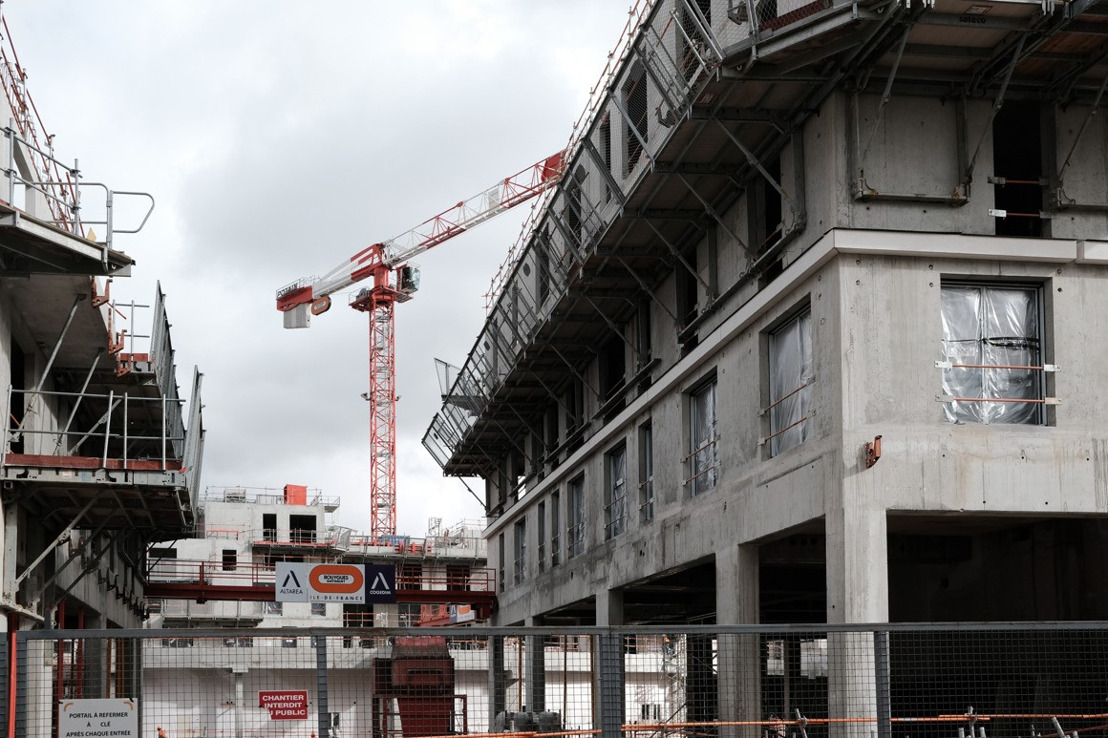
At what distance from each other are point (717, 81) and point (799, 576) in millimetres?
16044

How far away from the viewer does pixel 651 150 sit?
24.5 m

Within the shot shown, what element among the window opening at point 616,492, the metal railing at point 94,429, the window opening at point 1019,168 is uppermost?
A: the window opening at point 1019,168

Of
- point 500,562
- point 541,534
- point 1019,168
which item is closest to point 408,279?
point 500,562

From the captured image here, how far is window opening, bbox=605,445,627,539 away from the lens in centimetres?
3306

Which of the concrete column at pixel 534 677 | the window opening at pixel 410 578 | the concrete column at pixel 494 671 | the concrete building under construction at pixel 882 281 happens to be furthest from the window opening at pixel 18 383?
the window opening at pixel 410 578

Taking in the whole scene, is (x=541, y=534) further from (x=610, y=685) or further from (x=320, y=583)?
(x=610, y=685)

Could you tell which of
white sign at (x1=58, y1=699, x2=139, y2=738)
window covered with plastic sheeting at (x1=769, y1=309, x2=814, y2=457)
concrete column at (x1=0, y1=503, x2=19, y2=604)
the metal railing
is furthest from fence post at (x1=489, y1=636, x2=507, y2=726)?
concrete column at (x1=0, y1=503, x2=19, y2=604)

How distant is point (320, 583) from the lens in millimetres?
45094

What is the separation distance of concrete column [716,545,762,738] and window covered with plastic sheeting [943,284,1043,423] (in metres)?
4.97

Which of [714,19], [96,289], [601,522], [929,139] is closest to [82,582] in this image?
[96,289]

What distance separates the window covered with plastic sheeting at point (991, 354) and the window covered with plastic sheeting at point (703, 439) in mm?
6045

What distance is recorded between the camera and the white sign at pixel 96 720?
38.7ft

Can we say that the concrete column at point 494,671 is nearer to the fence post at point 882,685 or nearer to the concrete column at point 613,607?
the fence post at point 882,685

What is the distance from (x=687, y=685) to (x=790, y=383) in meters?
7.91
